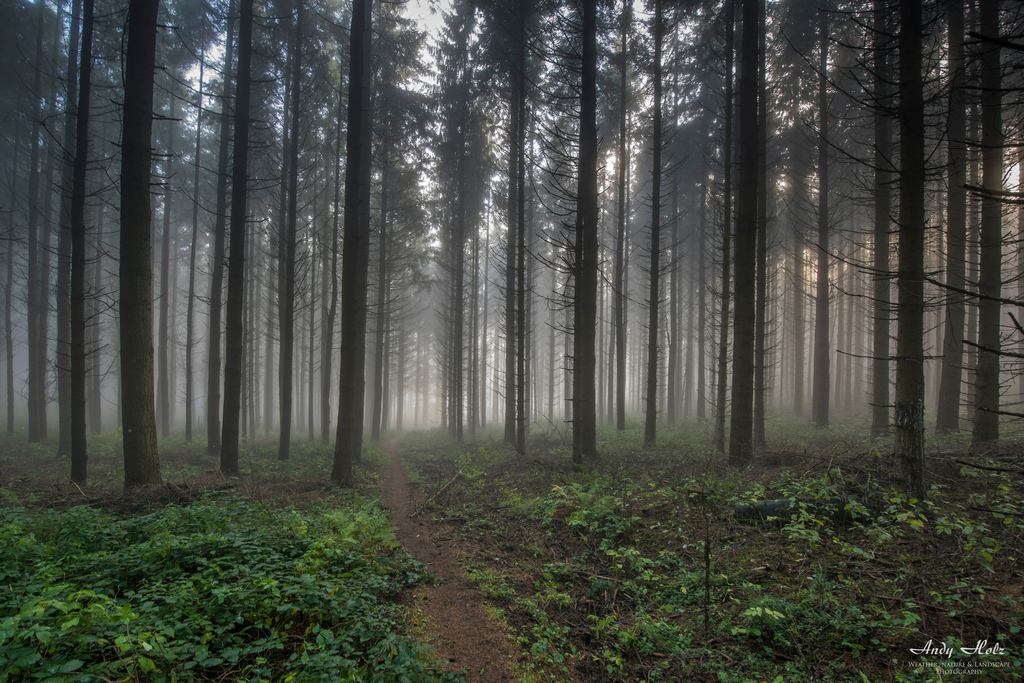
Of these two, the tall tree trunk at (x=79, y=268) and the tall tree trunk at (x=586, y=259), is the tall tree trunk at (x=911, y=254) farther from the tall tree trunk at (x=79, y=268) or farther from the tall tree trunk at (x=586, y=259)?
the tall tree trunk at (x=79, y=268)

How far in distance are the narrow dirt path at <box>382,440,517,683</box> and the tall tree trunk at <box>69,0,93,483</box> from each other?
25.8 ft

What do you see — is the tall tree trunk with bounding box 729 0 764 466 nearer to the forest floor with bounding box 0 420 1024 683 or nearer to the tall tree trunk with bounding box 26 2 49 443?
the forest floor with bounding box 0 420 1024 683

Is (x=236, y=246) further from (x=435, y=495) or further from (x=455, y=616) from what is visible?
(x=455, y=616)

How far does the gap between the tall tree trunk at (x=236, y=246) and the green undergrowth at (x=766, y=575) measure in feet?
20.7

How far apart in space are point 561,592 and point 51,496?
29.0ft

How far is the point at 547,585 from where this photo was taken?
4969 mm

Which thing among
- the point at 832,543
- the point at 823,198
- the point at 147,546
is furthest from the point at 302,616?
the point at 823,198

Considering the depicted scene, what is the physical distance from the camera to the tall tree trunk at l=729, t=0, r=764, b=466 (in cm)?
878

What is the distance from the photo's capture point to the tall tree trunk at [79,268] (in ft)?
28.7

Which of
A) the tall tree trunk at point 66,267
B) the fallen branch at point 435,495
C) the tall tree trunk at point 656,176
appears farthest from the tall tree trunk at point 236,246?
the tall tree trunk at point 656,176

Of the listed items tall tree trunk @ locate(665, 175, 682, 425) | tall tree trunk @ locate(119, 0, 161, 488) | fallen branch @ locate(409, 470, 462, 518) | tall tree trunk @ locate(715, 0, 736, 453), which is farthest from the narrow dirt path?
tall tree trunk @ locate(665, 175, 682, 425)

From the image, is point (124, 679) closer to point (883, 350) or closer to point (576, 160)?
point (576, 160)

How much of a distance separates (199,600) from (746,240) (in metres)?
10.1

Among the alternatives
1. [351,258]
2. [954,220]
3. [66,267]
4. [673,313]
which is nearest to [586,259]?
[351,258]
